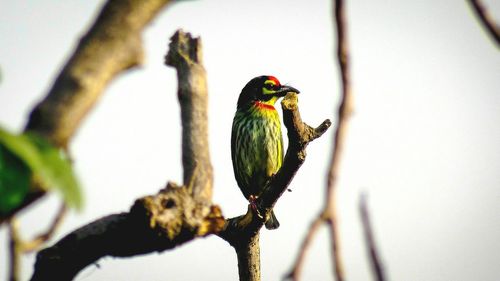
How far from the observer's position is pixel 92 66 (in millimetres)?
1145

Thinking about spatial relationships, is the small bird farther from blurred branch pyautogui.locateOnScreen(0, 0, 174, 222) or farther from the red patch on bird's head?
blurred branch pyautogui.locateOnScreen(0, 0, 174, 222)

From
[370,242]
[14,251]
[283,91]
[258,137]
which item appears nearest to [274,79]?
[283,91]

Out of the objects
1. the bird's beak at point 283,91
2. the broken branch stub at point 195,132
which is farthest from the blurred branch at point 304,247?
the bird's beak at point 283,91

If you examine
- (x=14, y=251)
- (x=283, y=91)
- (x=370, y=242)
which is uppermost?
(x=283, y=91)

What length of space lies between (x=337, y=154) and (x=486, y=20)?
1.08 feet

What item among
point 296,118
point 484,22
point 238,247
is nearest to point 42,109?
point 484,22

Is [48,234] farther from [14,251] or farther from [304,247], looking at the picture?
[304,247]

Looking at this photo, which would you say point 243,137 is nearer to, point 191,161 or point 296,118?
point 296,118

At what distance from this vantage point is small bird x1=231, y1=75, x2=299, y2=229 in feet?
24.4

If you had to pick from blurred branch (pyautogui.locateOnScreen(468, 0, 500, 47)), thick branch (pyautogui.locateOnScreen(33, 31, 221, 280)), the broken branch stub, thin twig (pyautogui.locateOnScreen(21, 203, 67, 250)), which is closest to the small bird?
thick branch (pyautogui.locateOnScreen(33, 31, 221, 280))

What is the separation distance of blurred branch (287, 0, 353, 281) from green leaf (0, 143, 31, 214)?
2.11ft

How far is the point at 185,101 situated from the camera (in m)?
2.66

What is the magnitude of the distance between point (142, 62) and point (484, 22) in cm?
70

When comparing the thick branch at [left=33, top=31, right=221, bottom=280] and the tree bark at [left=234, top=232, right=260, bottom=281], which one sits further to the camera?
the tree bark at [left=234, top=232, right=260, bottom=281]
